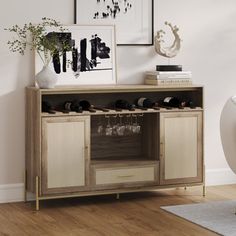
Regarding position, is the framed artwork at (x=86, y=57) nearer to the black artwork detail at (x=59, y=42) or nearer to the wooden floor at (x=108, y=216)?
the black artwork detail at (x=59, y=42)

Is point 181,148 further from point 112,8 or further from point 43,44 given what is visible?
point 43,44

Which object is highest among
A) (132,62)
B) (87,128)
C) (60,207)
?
(132,62)

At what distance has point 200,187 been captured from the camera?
6078 millimetres

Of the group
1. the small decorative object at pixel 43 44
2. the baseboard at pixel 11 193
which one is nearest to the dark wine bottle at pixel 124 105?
the small decorative object at pixel 43 44

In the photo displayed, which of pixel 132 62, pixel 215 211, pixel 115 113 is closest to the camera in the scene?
pixel 215 211

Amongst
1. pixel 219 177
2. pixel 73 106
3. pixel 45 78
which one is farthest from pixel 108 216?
pixel 219 177

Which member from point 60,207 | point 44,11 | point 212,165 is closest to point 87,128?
point 60,207

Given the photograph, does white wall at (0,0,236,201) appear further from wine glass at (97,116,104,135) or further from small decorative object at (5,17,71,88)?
wine glass at (97,116,104,135)

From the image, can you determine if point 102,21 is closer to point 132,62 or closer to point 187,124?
point 132,62

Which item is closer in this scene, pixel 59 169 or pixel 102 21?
pixel 59 169

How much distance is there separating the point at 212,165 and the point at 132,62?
4.12 ft

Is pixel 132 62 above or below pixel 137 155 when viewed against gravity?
above

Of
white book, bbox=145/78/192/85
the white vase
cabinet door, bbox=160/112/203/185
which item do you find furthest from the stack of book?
the white vase

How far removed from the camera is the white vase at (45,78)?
519cm
